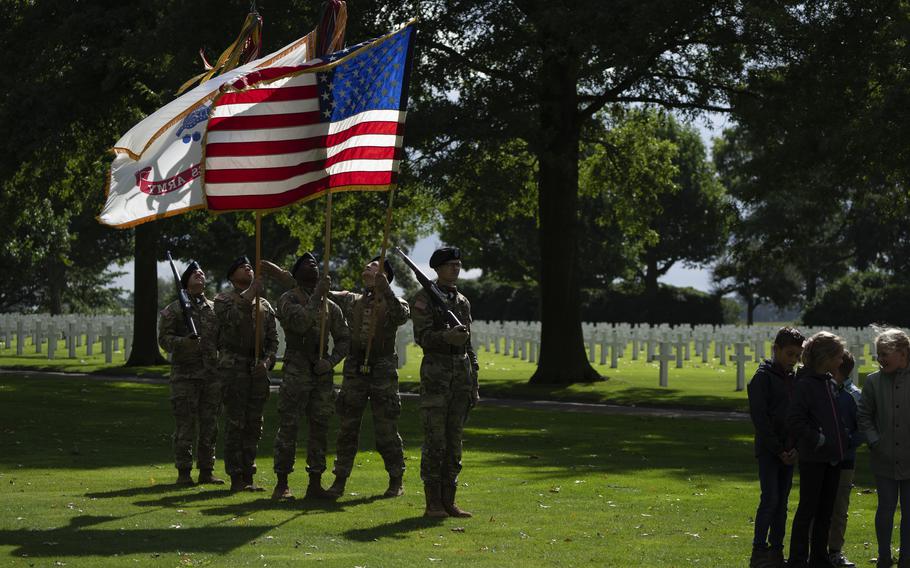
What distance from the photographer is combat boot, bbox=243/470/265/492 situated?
1238 cm

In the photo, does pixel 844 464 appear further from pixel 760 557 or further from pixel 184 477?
pixel 184 477

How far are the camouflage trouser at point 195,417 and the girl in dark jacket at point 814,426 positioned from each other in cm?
617

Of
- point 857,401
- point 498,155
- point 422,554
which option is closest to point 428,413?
point 422,554

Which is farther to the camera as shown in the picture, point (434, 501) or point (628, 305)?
point (628, 305)

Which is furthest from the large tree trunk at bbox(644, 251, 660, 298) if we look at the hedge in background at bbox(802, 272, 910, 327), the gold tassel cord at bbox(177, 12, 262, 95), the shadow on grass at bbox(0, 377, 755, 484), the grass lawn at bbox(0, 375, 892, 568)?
the gold tassel cord at bbox(177, 12, 262, 95)

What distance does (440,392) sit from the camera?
10.9 meters

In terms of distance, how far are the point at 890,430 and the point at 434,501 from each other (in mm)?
3777

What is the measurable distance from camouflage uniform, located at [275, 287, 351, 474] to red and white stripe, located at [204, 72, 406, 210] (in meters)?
0.95

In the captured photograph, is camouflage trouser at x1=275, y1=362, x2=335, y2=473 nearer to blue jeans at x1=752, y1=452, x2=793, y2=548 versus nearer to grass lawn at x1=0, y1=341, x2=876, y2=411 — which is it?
blue jeans at x1=752, y1=452, x2=793, y2=548

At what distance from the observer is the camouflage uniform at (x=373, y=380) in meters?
11.8

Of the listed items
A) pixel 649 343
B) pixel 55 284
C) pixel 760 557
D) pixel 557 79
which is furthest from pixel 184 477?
pixel 55 284

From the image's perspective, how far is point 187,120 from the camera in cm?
1214

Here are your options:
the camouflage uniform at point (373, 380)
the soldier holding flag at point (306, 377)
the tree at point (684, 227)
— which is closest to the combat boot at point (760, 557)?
the camouflage uniform at point (373, 380)

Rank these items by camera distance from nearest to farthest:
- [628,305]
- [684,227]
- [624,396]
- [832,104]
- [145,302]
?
[832,104]
[624,396]
[145,302]
[628,305]
[684,227]
